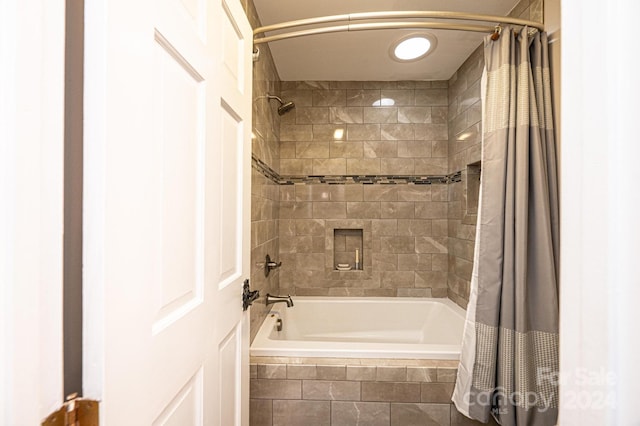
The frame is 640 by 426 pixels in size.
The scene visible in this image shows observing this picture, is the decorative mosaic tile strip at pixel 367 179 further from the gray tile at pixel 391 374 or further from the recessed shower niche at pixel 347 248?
the gray tile at pixel 391 374

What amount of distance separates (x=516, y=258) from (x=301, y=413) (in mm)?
1342

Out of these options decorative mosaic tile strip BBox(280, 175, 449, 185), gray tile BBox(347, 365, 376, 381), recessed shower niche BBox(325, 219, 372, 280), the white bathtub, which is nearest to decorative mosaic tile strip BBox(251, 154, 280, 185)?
decorative mosaic tile strip BBox(280, 175, 449, 185)

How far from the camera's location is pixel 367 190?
2779mm

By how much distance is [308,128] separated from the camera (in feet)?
9.13

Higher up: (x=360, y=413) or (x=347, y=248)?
(x=347, y=248)

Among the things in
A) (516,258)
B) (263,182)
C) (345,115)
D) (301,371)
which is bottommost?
(301,371)

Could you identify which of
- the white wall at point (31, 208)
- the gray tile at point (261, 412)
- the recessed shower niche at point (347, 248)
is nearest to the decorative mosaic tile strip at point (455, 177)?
the recessed shower niche at point (347, 248)

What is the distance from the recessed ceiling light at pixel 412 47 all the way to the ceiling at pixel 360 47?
5cm

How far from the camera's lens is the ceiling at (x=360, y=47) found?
182 centimetres

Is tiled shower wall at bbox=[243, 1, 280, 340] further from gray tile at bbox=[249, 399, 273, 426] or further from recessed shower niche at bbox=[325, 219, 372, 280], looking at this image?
recessed shower niche at bbox=[325, 219, 372, 280]
